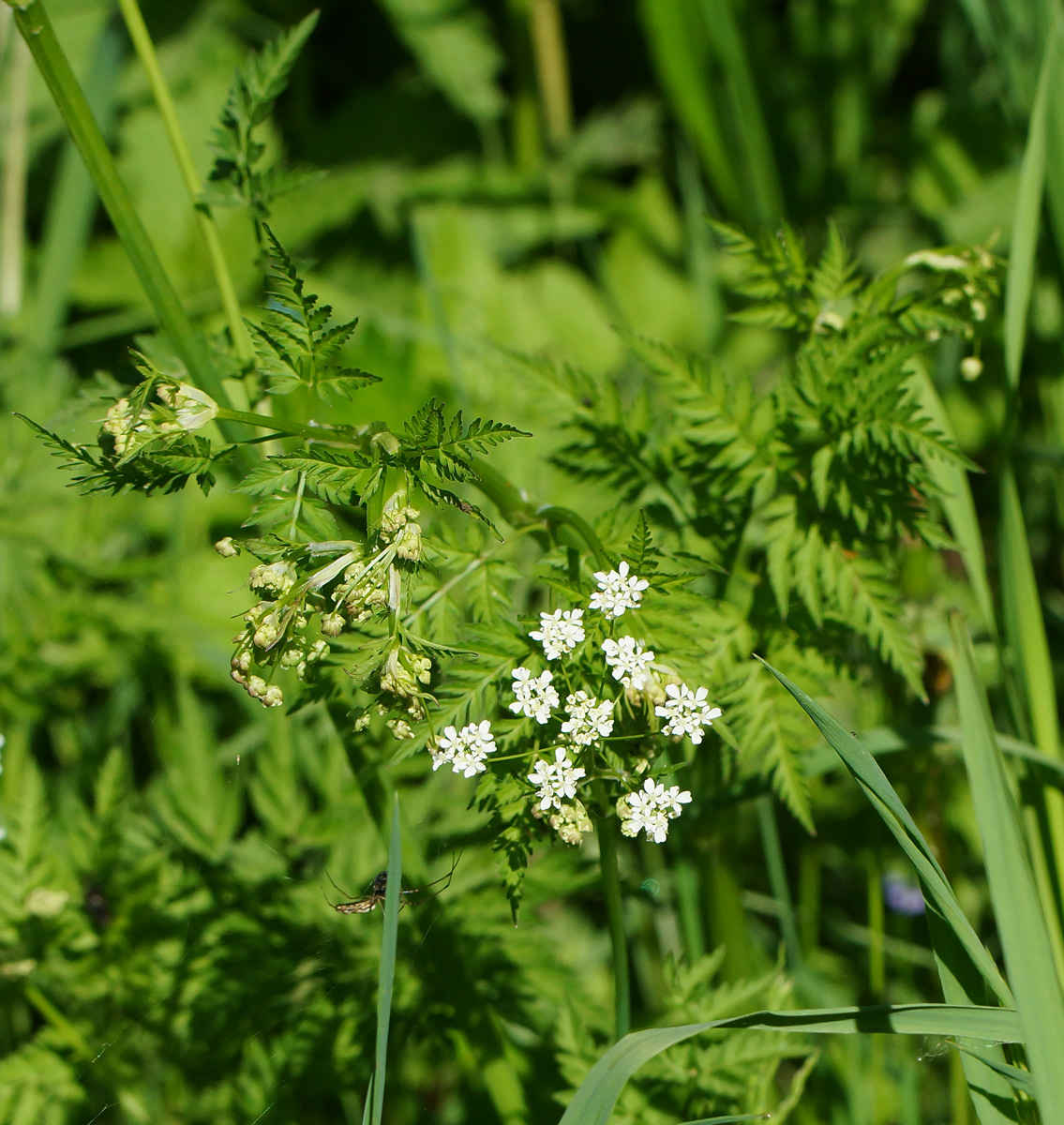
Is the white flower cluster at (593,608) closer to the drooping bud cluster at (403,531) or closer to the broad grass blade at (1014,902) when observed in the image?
the drooping bud cluster at (403,531)

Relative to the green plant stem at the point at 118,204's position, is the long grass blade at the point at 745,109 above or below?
above

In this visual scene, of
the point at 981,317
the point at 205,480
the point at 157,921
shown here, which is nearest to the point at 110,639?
the point at 157,921

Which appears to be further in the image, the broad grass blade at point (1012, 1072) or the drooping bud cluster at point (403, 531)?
the broad grass blade at point (1012, 1072)

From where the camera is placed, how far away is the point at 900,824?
129 centimetres

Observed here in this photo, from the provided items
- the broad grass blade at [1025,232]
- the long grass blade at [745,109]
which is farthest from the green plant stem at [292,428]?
the long grass blade at [745,109]

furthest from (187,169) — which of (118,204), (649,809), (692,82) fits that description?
(692,82)

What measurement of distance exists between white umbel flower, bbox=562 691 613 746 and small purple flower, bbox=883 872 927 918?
1462 millimetres

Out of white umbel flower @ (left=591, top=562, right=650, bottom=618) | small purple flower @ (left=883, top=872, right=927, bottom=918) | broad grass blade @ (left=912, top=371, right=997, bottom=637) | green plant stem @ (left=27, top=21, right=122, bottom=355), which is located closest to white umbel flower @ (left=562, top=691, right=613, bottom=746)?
white umbel flower @ (left=591, top=562, right=650, bottom=618)

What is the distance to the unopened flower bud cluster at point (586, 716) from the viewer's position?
1169mm

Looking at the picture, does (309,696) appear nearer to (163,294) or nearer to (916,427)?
(163,294)

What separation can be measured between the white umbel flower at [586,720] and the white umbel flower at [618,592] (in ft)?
0.34

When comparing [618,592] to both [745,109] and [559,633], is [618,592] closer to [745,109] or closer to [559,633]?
[559,633]

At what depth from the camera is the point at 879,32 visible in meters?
3.67

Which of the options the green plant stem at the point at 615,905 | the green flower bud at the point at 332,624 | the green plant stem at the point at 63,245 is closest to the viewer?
the green flower bud at the point at 332,624
